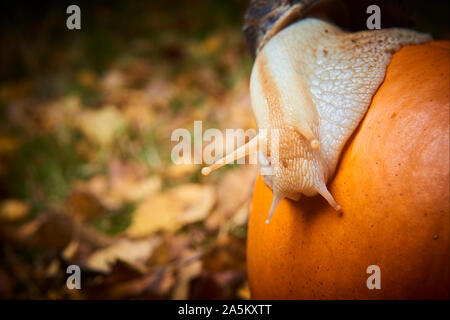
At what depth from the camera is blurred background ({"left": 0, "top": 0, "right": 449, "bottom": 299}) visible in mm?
1300

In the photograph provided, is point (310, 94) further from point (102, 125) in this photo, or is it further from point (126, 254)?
point (102, 125)

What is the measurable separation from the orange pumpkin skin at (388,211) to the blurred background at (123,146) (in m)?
0.37

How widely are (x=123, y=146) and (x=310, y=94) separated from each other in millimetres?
1825

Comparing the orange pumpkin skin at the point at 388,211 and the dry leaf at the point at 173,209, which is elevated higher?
the orange pumpkin skin at the point at 388,211

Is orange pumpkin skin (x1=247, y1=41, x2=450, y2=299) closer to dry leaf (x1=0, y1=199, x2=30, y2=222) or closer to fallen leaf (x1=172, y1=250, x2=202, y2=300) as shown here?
fallen leaf (x1=172, y1=250, x2=202, y2=300)

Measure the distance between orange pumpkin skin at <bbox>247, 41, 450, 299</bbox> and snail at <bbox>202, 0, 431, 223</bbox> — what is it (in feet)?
0.12

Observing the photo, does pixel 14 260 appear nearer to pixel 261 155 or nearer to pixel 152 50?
pixel 261 155

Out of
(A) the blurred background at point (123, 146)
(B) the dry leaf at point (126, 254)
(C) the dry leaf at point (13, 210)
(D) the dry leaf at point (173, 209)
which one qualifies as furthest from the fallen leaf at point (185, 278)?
→ (C) the dry leaf at point (13, 210)

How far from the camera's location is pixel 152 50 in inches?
145

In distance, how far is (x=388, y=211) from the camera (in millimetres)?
679

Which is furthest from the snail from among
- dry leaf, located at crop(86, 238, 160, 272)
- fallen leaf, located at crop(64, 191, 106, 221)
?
fallen leaf, located at crop(64, 191, 106, 221)

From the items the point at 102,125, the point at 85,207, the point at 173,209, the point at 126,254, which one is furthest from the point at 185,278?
the point at 102,125

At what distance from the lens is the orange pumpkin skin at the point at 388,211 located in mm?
638

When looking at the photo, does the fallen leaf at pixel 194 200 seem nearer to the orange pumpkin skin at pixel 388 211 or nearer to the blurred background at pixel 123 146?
the blurred background at pixel 123 146
